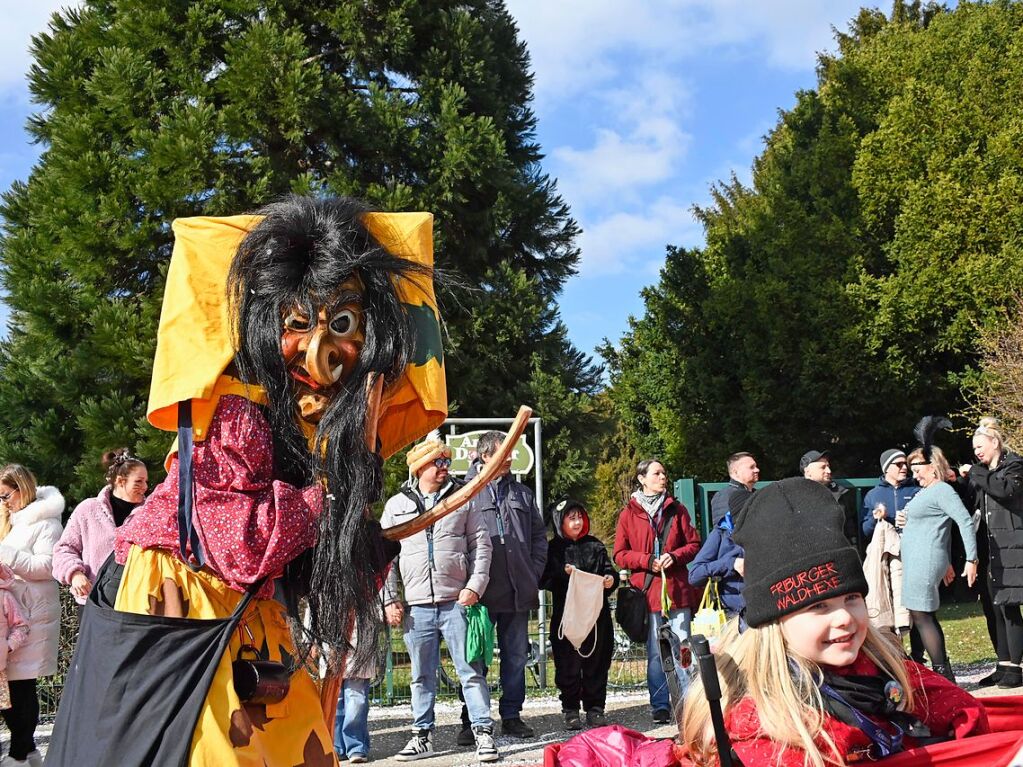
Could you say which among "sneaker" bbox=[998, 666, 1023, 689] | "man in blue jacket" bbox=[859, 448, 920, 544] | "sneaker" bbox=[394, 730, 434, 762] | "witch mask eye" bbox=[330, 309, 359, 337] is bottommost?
"sneaker" bbox=[394, 730, 434, 762]

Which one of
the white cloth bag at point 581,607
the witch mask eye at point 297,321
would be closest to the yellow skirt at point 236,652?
the witch mask eye at point 297,321

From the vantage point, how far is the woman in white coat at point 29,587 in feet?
22.5

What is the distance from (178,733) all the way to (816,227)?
19.6 meters

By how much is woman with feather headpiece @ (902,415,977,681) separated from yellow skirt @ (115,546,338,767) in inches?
263

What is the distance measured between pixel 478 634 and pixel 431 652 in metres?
0.36

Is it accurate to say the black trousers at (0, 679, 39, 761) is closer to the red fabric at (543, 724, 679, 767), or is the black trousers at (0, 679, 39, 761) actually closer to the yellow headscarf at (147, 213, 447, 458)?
the yellow headscarf at (147, 213, 447, 458)

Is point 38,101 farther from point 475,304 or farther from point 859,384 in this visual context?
point 859,384

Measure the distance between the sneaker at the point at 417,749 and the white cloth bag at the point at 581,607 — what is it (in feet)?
4.51

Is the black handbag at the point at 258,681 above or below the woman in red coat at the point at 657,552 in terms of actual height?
below

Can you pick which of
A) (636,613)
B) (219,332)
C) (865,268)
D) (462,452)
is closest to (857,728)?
(219,332)

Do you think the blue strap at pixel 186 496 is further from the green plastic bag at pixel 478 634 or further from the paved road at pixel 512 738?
the green plastic bag at pixel 478 634

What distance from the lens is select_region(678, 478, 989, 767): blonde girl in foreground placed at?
7.59 feet

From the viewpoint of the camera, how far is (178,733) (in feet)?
9.15

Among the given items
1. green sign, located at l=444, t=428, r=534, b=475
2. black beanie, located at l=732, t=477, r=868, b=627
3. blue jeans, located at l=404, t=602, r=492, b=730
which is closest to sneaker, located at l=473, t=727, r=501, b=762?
blue jeans, located at l=404, t=602, r=492, b=730
